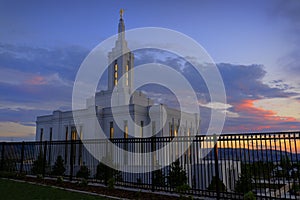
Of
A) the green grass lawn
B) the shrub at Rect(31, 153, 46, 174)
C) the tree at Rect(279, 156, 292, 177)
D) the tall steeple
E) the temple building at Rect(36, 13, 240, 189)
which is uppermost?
the tall steeple

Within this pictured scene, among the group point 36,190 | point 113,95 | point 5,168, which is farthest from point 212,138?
point 113,95

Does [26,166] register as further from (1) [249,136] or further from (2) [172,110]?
(2) [172,110]

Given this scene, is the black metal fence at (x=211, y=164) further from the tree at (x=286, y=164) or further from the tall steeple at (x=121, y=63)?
the tall steeple at (x=121, y=63)

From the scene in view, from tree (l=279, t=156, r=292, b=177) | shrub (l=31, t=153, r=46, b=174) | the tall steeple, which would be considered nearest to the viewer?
tree (l=279, t=156, r=292, b=177)

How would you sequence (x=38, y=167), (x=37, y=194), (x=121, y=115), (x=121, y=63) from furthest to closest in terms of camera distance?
(x=121, y=63), (x=121, y=115), (x=38, y=167), (x=37, y=194)

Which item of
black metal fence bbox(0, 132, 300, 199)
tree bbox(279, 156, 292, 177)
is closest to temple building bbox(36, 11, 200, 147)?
black metal fence bbox(0, 132, 300, 199)

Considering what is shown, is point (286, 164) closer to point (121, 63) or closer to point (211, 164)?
point (211, 164)

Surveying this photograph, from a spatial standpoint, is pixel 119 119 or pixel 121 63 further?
pixel 121 63

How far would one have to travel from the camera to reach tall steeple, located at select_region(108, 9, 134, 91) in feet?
128

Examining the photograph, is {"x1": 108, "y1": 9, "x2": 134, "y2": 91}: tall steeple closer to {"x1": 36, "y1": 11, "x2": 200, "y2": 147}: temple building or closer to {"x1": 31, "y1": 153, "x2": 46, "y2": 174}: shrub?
{"x1": 36, "y1": 11, "x2": 200, "y2": 147}: temple building

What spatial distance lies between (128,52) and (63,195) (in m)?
33.6

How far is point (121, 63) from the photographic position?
38.9m

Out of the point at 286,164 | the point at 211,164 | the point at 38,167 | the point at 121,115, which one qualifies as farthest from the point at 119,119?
the point at 286,164

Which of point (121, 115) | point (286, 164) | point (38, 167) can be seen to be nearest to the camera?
point (286, 164)
